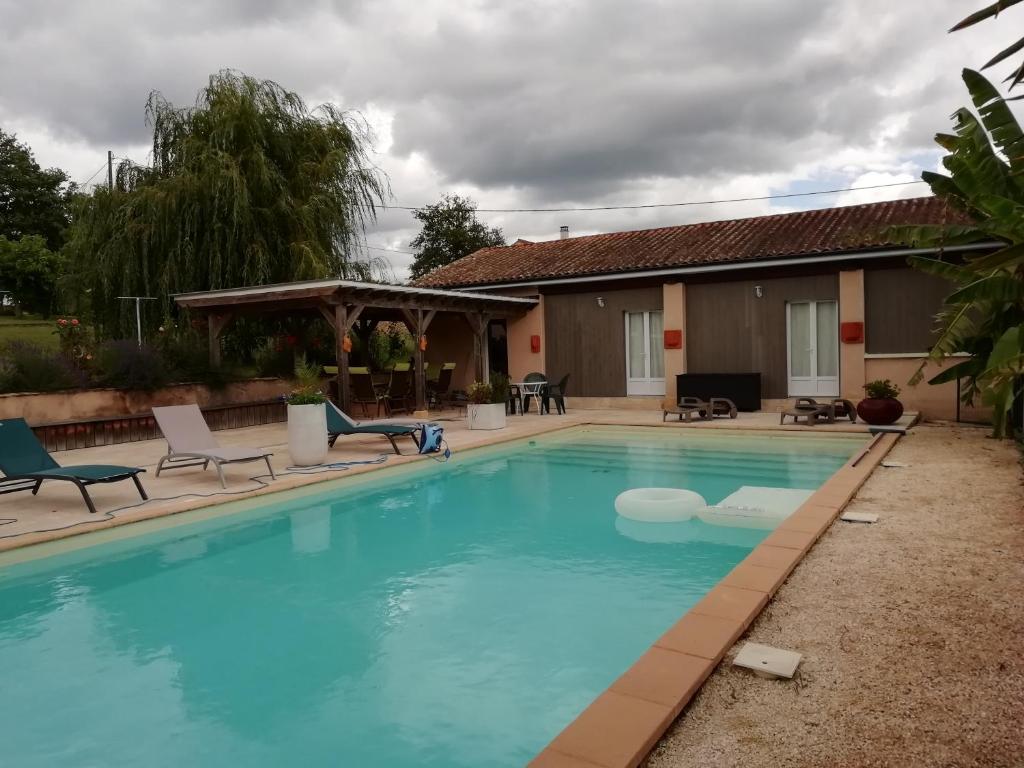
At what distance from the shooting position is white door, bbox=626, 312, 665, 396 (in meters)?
16.9

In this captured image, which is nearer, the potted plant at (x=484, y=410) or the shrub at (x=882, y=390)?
the shrub at (x=882, y=390)

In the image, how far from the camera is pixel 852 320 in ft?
47.0

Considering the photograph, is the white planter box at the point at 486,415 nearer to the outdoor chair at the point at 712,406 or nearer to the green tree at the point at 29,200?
the outdoor chair at the point at 712,406

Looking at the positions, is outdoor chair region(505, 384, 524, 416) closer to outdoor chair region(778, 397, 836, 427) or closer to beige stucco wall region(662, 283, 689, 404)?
beige stucco wall region(662, 283, 689, 404)

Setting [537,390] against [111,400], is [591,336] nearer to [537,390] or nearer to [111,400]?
[537,390]

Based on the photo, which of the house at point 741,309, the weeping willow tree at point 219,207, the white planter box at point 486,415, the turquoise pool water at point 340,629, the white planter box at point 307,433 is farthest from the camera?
the weeping willow tree at point 219,207

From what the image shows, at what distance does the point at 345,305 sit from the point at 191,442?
16.9 ft

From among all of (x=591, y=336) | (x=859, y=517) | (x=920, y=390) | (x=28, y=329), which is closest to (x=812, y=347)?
(x=920, y=390)

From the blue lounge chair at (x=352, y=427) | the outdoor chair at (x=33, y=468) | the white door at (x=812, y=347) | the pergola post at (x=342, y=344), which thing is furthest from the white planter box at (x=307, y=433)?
the white door at (x=812, y=347)

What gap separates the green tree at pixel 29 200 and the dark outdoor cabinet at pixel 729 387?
37.9 meters

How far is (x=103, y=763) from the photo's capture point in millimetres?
3066

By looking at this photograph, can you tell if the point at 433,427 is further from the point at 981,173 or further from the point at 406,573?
the point at 981,173

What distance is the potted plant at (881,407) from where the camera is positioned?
38.4 feet

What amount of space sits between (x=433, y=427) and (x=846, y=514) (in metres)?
5.91
